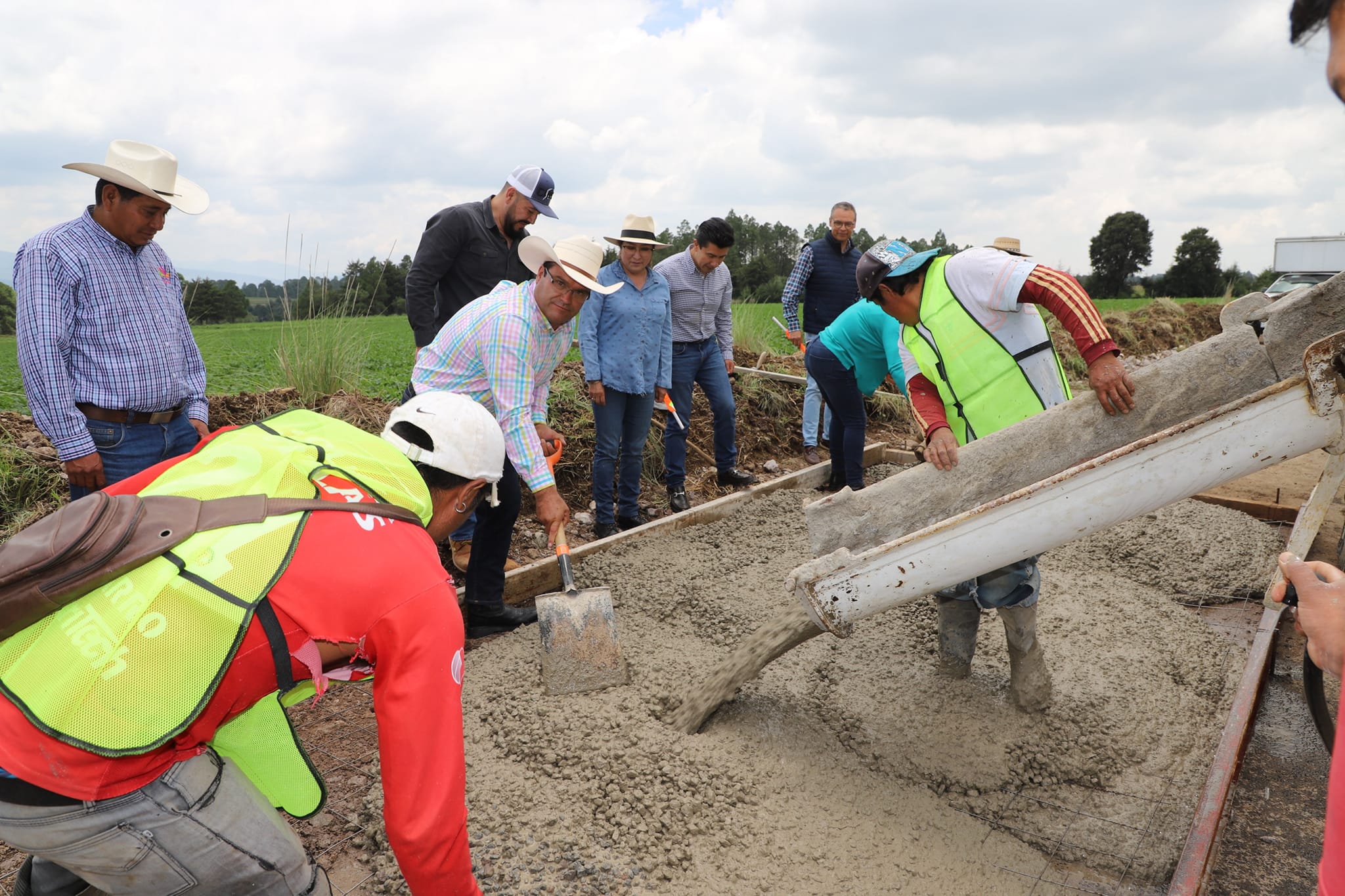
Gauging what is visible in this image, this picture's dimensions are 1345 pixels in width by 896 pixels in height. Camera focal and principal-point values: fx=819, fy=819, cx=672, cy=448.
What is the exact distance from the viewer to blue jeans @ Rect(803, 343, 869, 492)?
4891 mm

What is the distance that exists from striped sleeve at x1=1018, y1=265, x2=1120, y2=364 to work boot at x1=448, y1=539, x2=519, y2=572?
2.55 metres

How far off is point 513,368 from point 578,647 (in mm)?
1040

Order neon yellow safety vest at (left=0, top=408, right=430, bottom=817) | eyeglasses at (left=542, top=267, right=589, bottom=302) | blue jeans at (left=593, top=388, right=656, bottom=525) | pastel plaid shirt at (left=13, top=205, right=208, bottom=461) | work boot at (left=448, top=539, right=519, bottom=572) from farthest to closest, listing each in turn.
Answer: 1. blue jeans at (left=593, top=388, right=656, bottom=525)
2. work boot at (left=448, top=539, right=519, bottom=572)
3. eyeglasses at (left=542, top=267, right=589, bottom=302)
4. pastel plaid shirt at (left=13, top=205, right=208, bottom=461)
5. neon yellow safety vest at (left=0, top=408, right=430, bottom=817)

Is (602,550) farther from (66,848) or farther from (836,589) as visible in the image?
(66,848)

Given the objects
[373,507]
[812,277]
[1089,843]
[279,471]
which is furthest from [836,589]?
[812,277]

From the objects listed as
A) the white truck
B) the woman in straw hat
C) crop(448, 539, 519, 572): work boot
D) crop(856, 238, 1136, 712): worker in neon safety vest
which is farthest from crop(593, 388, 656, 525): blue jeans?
Result: the white truck

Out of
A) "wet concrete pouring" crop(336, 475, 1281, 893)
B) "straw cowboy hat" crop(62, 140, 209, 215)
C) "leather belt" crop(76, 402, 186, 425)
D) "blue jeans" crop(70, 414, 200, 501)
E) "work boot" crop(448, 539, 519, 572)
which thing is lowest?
"wet concrete pouring" crop(336, 475, 1281, 893)

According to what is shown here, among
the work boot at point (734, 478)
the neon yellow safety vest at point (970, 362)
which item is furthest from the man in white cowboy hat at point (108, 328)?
the work boot at point (734, 478)

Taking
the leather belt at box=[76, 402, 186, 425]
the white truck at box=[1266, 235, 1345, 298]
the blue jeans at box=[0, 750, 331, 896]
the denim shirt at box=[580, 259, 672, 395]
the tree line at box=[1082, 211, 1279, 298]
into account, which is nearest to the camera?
the blue jeans at box=[0, 750, 331, 896]

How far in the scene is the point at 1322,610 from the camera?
0.98 metres

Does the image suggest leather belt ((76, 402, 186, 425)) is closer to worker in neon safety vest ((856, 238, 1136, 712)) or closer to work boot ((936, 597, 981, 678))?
worker in neon safety vest ((856, 238, 1136, 712))

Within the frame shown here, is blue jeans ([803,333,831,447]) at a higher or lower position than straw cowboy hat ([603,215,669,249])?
lower

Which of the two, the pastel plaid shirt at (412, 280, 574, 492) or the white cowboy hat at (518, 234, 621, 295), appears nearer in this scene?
the pastel plaid shirt at (412, 280, 574, 492)

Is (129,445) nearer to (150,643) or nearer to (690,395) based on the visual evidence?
(150,643)
